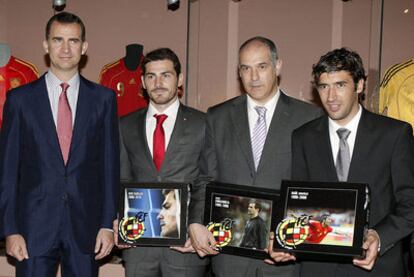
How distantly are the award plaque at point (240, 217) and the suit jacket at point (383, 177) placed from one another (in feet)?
0.90

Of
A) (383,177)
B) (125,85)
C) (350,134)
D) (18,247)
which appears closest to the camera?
(383,177)

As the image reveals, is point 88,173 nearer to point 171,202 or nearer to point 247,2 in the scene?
point 171,202

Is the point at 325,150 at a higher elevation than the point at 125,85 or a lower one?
lower

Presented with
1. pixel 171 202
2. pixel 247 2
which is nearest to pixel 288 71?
pixel 247 2

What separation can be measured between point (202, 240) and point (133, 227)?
14.6 inches

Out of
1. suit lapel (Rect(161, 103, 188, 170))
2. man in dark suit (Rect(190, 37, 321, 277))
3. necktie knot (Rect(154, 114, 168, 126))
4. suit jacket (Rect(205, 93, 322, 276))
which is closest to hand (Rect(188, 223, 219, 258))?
man in dark suit (Rect(190, 37, 321, 277))

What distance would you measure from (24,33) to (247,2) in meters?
2.15

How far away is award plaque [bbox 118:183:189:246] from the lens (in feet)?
9.79

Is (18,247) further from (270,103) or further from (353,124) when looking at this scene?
(353,124)

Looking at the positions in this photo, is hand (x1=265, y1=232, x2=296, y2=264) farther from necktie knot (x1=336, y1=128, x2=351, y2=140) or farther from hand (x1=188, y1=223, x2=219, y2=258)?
necktie knot (x1=336, y1=128, x2=351, y2=140)

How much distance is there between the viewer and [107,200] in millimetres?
3182

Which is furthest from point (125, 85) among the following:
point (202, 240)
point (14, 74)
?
point (202, 240)

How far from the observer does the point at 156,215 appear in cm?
300

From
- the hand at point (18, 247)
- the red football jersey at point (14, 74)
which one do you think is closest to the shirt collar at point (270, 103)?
the hand at point (18, 247)
